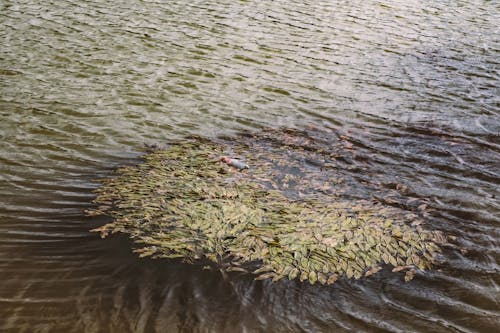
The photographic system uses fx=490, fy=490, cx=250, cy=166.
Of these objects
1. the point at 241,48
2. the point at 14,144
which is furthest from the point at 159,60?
the point at 14,144

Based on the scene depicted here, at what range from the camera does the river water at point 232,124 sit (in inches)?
240

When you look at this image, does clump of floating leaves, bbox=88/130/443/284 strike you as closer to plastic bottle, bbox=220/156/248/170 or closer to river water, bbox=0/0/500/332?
plastic bottle, bbox=220/156/248/170

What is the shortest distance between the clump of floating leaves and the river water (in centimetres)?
32

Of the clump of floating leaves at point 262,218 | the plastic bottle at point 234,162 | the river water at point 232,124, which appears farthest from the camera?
the plastic bottle at point 234,162

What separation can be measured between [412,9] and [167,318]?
21850 mm

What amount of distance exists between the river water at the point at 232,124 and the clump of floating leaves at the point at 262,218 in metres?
0.32

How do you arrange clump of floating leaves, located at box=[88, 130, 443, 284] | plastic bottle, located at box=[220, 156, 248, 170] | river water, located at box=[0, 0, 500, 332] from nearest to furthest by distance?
1. river water, located at box=[0, 0, 500, 332]
2. clump of floating leaves, located at box=[88, 130, 443, 284]
3. plastic bottle, located at box=[220, 156, 248, 170]

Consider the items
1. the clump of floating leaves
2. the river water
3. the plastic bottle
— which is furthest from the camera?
the plastic bottle

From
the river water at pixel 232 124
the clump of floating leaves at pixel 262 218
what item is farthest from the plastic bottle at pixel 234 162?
the river water at pixel 232 124

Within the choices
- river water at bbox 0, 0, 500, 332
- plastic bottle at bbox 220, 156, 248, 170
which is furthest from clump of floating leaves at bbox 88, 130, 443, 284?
river water at bbox 0, 0, 500, 332

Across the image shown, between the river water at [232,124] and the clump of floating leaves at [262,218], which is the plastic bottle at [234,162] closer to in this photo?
the clump of floating leaves at [262,218]

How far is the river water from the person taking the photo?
6090mm

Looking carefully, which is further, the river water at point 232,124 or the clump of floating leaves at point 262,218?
the clump of floating leaves at point 262,218

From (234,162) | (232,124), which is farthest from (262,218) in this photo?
(232,124)
